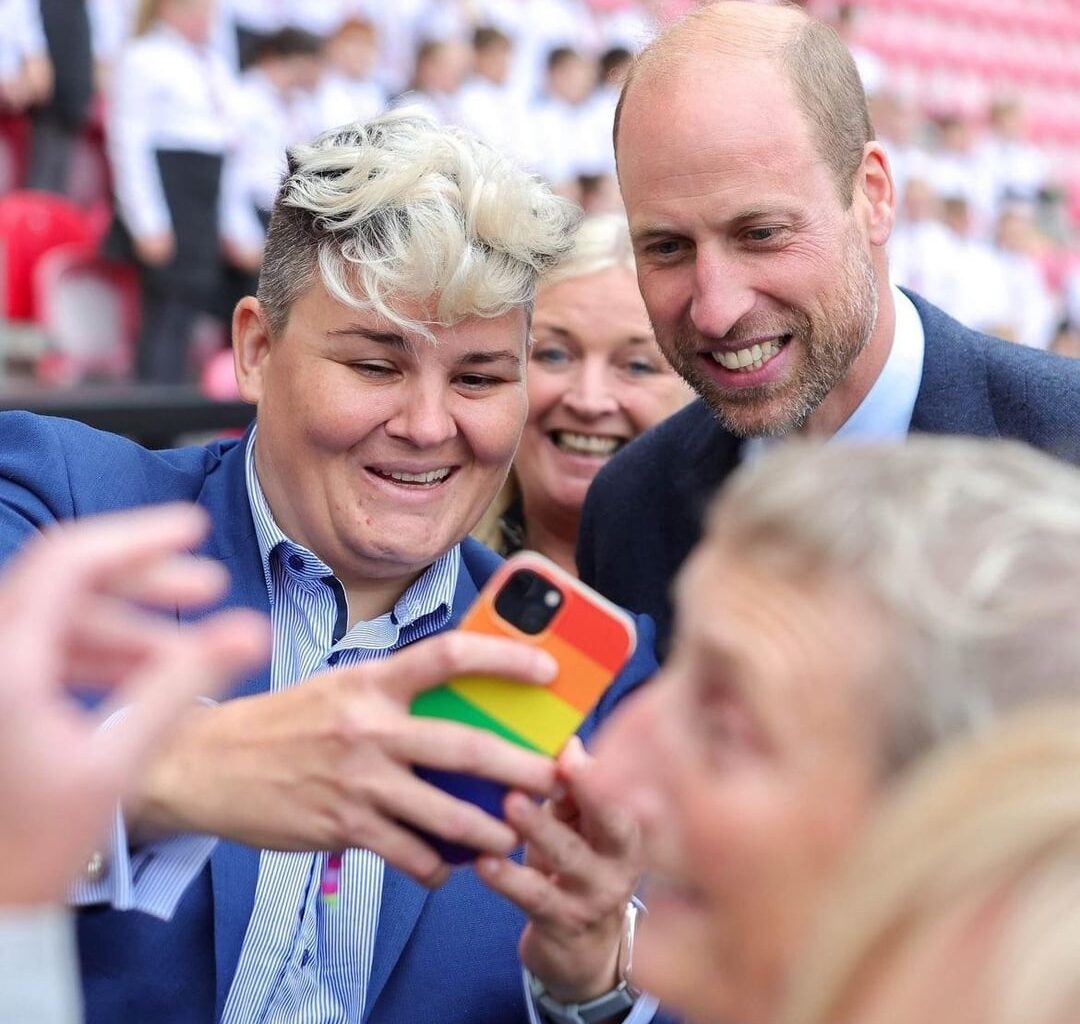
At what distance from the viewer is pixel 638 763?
92 cm

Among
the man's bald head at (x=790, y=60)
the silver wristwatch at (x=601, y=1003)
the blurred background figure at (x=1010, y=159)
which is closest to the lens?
the silver wristwatch at (x=601, y=1003)

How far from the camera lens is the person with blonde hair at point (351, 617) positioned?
4.06 ft

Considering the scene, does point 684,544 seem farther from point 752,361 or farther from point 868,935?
point 868,935

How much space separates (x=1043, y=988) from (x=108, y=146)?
5.81 m

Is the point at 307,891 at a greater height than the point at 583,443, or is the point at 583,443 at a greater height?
the point at 307,891

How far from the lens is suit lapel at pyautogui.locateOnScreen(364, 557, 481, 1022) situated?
61.2 inches

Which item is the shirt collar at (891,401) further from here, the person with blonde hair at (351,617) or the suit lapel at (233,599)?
the suit lapel at (233,599)

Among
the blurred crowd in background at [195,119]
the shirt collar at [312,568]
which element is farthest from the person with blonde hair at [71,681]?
the blurred crowd in background at [195,119]

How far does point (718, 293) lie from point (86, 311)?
14.5 feet

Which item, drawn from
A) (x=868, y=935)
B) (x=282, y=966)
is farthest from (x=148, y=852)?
(x=868, y=935)

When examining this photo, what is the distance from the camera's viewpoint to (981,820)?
727 mm

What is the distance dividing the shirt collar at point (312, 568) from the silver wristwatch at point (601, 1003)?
51 centimetres

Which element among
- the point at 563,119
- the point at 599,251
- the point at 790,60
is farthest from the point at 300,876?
the point at 563,119

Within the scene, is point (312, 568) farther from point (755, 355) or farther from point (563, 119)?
point (563, 119)
